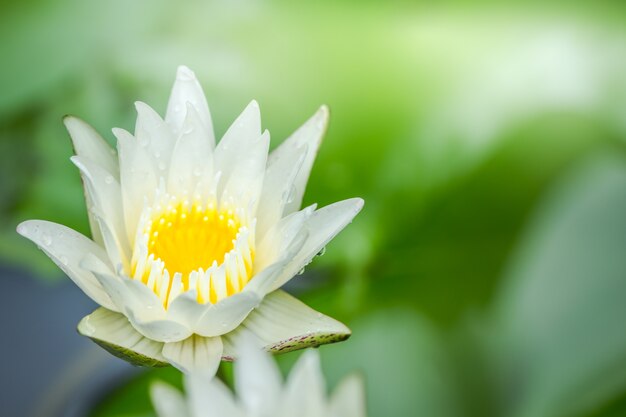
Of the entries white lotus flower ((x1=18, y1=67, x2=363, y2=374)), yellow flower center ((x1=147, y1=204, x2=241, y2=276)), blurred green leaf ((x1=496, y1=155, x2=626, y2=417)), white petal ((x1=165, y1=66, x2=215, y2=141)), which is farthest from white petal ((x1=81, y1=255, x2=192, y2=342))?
blurred green leaf ((x1=496, y1=155, x2=626, y2=417))

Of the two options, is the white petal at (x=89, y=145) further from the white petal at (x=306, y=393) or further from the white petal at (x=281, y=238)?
the white petal at (x=306, y=393)

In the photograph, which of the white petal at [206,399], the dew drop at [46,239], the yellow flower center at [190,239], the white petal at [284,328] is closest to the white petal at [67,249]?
the dew drop at [46,239]

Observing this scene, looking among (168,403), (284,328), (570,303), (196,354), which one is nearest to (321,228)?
(284,328)

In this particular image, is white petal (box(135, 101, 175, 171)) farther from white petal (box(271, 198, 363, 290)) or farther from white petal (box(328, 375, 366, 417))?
white petal (box(328, 375, 366, 417))

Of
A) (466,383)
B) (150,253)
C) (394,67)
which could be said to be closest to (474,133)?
(394,67)

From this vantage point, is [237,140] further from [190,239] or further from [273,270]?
[273,270]

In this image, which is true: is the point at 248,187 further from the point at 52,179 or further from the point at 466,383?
the point at 52,179
